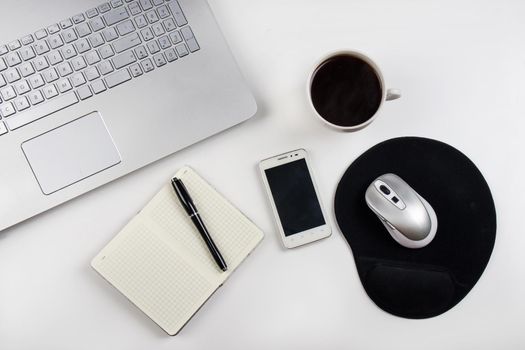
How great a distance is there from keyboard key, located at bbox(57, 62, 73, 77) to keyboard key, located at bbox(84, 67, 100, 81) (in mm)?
20

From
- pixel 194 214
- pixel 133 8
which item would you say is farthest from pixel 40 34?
pixel 194 214

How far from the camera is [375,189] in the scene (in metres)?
0.64

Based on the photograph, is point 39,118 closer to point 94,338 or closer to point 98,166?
point 98,166

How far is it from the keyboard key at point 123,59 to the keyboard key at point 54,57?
0.07 meters

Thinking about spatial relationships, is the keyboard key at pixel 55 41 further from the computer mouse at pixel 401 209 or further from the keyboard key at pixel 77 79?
the computer mouse at pixel 401 209

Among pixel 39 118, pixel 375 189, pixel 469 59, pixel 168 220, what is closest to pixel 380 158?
pixel 375 189

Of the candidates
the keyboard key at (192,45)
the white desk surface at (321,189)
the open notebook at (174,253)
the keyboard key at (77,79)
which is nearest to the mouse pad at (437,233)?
the white desk surface at (321,189)

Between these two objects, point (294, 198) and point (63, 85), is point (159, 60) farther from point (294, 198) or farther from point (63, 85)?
point (294, 198)

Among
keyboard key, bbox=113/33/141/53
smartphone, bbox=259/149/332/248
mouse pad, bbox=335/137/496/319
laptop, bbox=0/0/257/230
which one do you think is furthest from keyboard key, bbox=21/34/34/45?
mouse pad, bbox=335/137/496/319

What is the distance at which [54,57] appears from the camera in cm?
64

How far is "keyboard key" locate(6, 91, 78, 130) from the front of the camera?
2.09 feet

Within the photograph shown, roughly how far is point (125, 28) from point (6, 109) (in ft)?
0.58

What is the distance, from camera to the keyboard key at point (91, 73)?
0.65 metres

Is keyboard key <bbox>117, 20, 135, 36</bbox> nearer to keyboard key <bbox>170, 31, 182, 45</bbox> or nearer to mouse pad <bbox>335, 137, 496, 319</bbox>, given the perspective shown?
keyboard key <bbox>170, 31, 182, 45</bbox>
